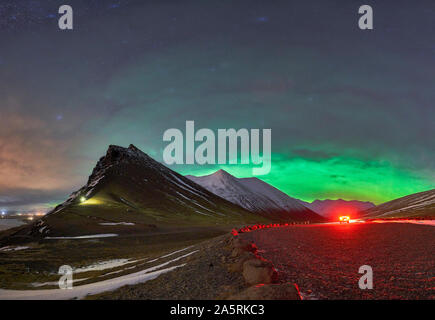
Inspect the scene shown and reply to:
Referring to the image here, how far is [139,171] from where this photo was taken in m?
198

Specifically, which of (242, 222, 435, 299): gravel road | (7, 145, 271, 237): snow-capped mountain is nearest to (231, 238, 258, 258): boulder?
(242, 222, 435, 299): gravel road

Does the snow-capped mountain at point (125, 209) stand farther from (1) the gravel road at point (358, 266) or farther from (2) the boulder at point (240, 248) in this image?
(1) the gravel road at point (358, 266)

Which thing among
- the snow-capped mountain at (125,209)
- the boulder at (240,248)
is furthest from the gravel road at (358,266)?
the snow-capped mountain at (125,209)

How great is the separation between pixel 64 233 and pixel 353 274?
78.0m

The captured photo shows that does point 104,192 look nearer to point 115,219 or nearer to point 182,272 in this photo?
point 115,219

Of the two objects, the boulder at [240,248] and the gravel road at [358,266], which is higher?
the boulder at [240,248]

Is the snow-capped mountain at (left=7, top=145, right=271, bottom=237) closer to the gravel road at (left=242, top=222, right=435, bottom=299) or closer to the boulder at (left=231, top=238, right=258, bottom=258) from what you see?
the boulder at (left=231, top=238, right=258, bottom=258)

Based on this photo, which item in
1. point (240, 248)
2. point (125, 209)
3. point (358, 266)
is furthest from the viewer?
point (125, 209)

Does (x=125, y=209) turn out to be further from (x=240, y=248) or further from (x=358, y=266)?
(x=358, y=266)

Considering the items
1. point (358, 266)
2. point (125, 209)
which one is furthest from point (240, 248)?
point (125, 209)

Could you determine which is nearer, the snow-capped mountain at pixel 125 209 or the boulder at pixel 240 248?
the boulder at pixel 240 248

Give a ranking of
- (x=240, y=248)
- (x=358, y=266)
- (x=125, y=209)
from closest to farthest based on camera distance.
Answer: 1. (x=358, y=266)
2. (x=240, y=248)
3. (x=125, y=209)
